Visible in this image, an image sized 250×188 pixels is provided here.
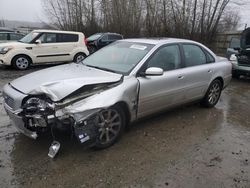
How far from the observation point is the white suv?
10.8 meters

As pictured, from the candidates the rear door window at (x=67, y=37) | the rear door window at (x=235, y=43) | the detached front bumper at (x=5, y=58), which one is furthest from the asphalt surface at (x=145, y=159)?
the rear door window at (x=67, y=37)

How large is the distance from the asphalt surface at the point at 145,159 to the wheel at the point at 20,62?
620 centimetres

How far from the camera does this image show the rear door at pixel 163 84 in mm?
4465

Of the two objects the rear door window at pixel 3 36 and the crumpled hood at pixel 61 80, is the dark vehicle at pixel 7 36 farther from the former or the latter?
the crumpled hood at pixel 61 80

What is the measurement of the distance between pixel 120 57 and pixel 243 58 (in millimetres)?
6270

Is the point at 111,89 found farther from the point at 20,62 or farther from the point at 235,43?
the point at 235,43

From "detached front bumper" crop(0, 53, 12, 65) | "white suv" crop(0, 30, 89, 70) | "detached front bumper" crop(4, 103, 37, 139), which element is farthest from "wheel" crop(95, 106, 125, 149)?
"detached front bumper" crop(0, 53, 12, 65)

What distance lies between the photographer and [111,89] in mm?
3977

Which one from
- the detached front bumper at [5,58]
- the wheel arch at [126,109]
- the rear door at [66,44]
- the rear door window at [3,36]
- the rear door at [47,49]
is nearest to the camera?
the wheel arch at [126,109]

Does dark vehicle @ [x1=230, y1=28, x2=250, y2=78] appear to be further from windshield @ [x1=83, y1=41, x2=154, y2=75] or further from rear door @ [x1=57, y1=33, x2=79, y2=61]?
rear door @ [x1=57, y1=33, x2=79, y2=61]

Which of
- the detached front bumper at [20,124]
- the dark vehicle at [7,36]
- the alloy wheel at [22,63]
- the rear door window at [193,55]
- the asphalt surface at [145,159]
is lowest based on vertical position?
the asphalt surface at [145,159]

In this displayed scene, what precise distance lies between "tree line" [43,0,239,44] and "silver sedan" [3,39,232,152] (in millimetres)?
14035

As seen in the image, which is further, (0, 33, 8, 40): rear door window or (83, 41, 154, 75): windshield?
(0, 33, 8, 40): rear door window

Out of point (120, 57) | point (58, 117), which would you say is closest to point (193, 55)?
point (120, 57)
